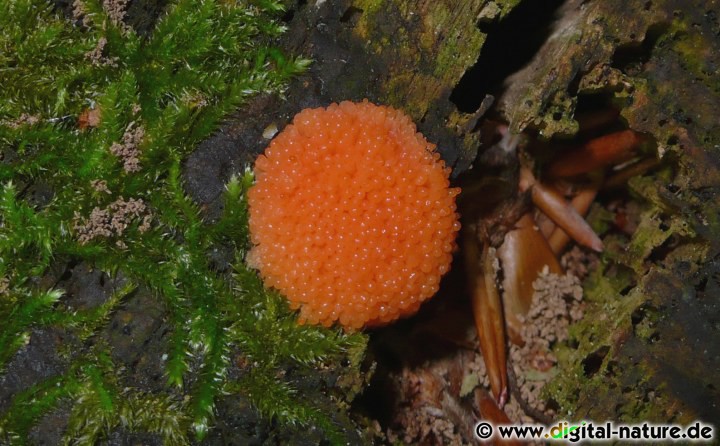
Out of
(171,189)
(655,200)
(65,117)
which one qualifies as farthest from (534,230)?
(65,117)

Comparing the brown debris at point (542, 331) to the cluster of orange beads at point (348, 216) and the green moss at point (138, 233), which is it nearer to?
the cluster of orange beads at point (348, 216)

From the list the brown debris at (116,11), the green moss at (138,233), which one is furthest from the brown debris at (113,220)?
the brown debris at (116,11)

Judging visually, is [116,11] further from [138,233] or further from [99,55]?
[138,233]

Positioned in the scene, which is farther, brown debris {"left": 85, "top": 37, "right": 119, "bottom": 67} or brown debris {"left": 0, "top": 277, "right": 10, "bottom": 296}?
brown debris {"left": 85, "top": 37, "right": 119, "bottom": 67}

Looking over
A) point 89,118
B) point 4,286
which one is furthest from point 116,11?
point 4,286

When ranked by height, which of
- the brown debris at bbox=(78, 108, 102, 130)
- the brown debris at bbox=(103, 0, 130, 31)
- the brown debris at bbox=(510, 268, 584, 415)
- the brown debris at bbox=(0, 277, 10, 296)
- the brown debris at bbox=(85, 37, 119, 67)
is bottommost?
the brown debris at bbox=(0, 277, 10, 296)

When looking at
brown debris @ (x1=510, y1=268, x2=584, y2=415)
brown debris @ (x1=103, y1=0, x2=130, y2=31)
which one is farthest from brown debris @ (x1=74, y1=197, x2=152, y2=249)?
brown debris @ (x1=510, y1=268, x2=584, y2=415)

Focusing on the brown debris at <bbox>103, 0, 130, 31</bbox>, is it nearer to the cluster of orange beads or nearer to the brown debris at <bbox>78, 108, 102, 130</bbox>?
the brown debris at <bbox>78, 108, 102, 130</bbox>
